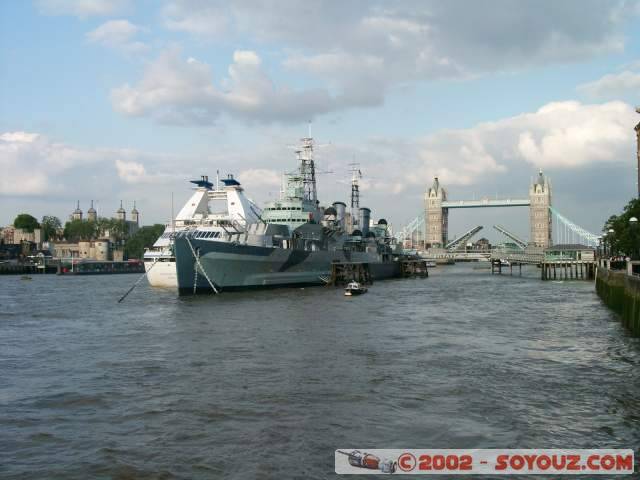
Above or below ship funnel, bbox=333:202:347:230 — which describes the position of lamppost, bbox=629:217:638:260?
below

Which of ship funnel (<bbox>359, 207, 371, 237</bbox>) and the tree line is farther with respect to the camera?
the tree line

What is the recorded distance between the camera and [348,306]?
3744 cm

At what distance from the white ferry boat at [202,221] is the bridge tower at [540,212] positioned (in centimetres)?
13820

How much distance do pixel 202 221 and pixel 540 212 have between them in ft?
504

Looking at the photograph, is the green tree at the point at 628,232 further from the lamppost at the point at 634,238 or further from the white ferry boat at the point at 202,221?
the white ferry boat at the point at 202,221

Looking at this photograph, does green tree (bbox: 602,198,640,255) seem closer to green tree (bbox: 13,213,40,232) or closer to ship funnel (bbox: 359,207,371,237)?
ship funnel (bbox: 359,207,371,237)

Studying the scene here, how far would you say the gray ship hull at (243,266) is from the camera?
4134 cm

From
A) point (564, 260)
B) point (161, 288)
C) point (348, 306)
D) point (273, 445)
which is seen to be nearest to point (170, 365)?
point (273, 445)

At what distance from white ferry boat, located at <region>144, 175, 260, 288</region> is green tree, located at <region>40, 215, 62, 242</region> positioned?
103 metres

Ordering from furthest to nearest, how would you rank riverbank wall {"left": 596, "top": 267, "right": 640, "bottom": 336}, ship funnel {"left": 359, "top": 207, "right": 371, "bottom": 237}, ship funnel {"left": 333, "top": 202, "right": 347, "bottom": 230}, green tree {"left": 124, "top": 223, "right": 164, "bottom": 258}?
green tree {"left": 124, "top": 223, "right": 164, "bottom": 258} < ship funnel {"left": 359, "top": 207, "right": 371, "bottom": 237} < ship funnel {"left": 333, "top": 202, "right": 347, "bottom": 230} < riverbank wall {"left": 596, "top": 267, "right": 640, "bottom": 336}
